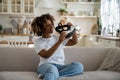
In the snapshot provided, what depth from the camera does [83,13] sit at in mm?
6887

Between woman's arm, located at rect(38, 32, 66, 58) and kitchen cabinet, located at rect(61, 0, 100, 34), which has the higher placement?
kitchen cabinet, located at rect(61, 0, 100, 34)

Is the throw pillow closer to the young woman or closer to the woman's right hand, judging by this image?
the young woman

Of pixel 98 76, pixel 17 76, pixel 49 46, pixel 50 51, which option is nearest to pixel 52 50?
pixel 50 51

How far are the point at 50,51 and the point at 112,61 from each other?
84 centimetres

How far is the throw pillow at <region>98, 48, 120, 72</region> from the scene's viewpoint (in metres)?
2.79

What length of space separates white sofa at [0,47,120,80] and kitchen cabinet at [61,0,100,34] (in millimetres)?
3940

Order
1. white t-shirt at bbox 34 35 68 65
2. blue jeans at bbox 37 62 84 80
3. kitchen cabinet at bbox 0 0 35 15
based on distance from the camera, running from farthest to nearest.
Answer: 1. kitchen cabinet at bbox 0 0 35 15
2. white t-shirt at bbox 34 35 68 65
3. blue jeans at bbox 37 62 84 80

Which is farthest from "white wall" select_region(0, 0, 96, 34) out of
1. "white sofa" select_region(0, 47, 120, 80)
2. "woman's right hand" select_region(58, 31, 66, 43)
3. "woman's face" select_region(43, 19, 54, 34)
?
"woman's right hand" select_region(58, 31, 66, 43)

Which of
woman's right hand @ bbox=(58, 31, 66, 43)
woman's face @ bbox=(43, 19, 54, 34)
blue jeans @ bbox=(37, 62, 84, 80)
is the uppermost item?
woman's face @ bbox=(43, 19, 54, 34)

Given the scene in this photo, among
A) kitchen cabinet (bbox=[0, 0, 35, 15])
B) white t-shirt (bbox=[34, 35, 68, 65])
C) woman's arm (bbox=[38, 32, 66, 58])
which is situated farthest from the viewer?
kitchen cabinet (bbox=[0, 0, 35, 15])

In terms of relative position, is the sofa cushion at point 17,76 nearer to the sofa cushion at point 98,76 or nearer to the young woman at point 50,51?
the young woman at point 50,51

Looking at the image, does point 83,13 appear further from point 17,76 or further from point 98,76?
point 17,76

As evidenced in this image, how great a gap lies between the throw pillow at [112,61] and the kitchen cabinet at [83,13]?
13.3 ft

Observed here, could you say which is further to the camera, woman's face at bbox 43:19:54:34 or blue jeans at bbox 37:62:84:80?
woman's face at bbox 43:19:54:34
